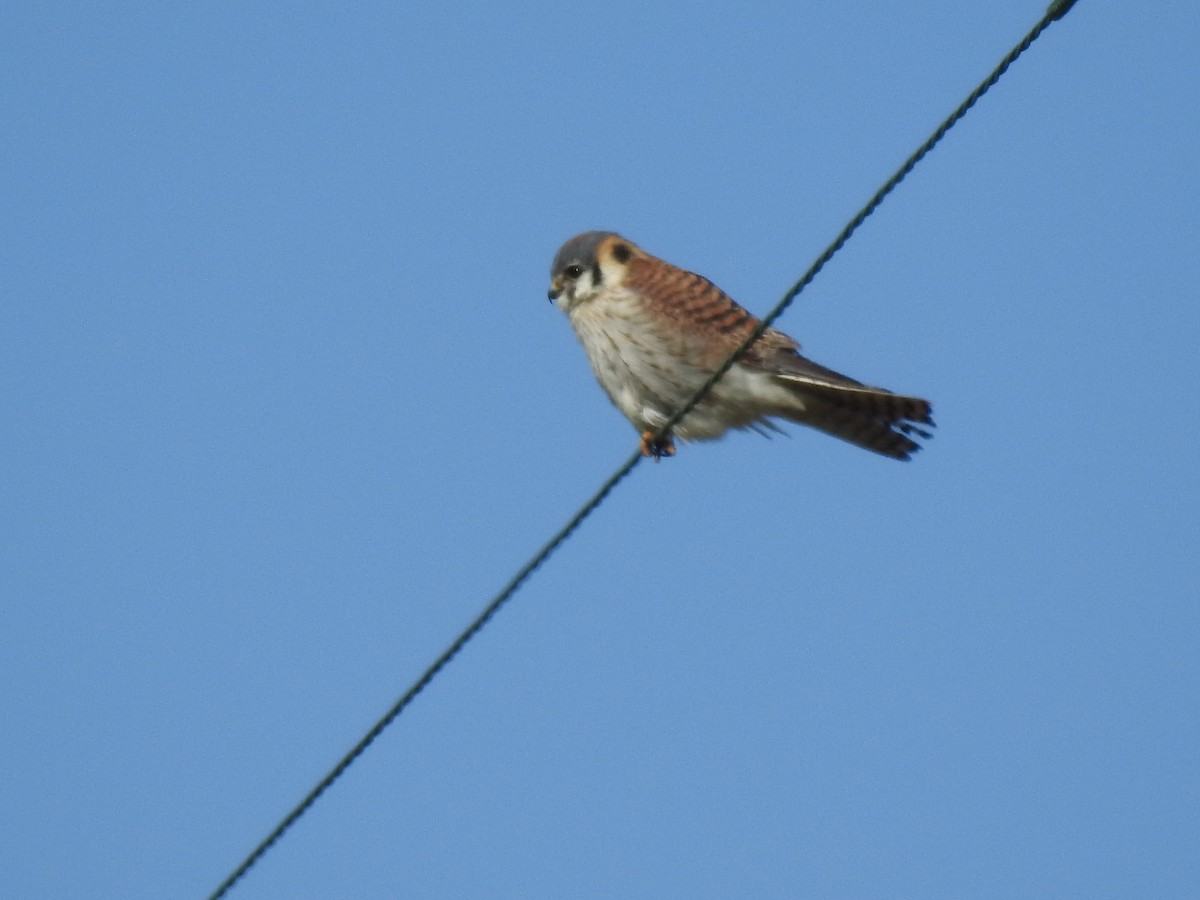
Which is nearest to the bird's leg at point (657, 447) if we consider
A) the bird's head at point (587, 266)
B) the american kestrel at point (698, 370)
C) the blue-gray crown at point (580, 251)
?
the american kestrel at point (698, 370)

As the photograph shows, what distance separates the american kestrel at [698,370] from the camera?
18.9 ft

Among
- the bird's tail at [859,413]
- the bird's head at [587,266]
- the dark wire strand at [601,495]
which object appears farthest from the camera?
the bird's head at [587,266]

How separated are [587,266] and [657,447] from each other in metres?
0.89

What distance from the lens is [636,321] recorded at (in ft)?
19.6

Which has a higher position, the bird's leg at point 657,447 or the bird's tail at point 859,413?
the bird's tail at point 859,413

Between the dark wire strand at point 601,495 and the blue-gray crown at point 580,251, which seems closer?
the dark wire strand at point 601,495

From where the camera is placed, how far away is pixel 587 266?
6.43 meters

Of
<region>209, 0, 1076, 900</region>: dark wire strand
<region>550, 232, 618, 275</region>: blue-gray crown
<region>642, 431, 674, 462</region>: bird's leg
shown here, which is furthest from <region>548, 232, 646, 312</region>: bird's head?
<region>209, 0, 1076, 900</region>: dark wire strand

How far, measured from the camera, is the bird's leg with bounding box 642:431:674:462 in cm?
593

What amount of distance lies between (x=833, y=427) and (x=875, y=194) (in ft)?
9.19

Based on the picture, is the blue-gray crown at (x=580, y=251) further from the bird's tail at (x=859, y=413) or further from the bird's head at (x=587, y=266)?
the bird's tail at (x=859, y=413)

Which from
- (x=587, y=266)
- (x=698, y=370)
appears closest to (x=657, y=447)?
(x=698, y=370)

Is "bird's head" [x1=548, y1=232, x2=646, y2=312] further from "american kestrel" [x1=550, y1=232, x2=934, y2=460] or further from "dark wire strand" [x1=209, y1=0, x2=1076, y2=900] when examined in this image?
"dark wire strand" [x1=209, y1=0, x2=1076, y2=900]

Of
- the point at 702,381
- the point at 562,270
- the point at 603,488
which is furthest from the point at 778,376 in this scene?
the point at 603,488
